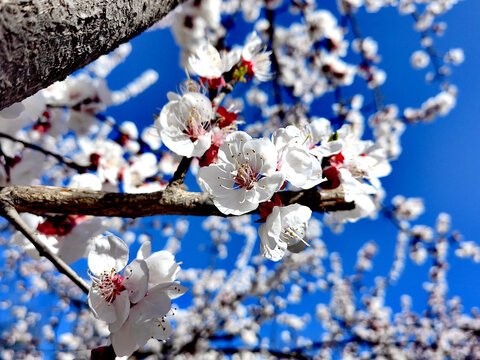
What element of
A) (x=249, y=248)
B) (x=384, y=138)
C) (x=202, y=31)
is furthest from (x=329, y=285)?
(x=202, y=31)

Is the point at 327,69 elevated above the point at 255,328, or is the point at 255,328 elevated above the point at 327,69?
the point at 327,69

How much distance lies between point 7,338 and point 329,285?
7.43 metres

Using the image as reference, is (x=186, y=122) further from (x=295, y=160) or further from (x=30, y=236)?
(x=30, y=236)

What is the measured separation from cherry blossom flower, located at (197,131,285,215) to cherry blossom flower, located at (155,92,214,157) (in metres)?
0.10

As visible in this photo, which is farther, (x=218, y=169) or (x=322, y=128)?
(x=322, y=128)

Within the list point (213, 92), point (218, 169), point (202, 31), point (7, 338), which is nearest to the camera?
point (218, 169)

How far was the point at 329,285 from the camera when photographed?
25.7ft

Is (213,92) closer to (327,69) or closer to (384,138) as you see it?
(327,69)

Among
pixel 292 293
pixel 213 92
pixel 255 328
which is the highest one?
pixel 213 92

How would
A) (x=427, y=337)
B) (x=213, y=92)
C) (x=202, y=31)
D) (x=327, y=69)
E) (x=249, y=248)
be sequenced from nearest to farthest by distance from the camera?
(x=213, y=92), (x=202, y=31), (x=327, y=69), (x=427, y=337), (x=249, y=248)

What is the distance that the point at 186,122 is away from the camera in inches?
38.6

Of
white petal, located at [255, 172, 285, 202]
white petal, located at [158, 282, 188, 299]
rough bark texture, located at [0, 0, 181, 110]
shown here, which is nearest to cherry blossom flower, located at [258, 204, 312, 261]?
white petal, located at [255, 172, 285, 202]

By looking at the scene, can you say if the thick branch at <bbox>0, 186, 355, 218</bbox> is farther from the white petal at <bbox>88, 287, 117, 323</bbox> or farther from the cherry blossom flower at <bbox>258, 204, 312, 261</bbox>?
the white petal at <bbox>88, 287, 117, 323</bbox>

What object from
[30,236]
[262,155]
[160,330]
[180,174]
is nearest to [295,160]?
[262,155]
